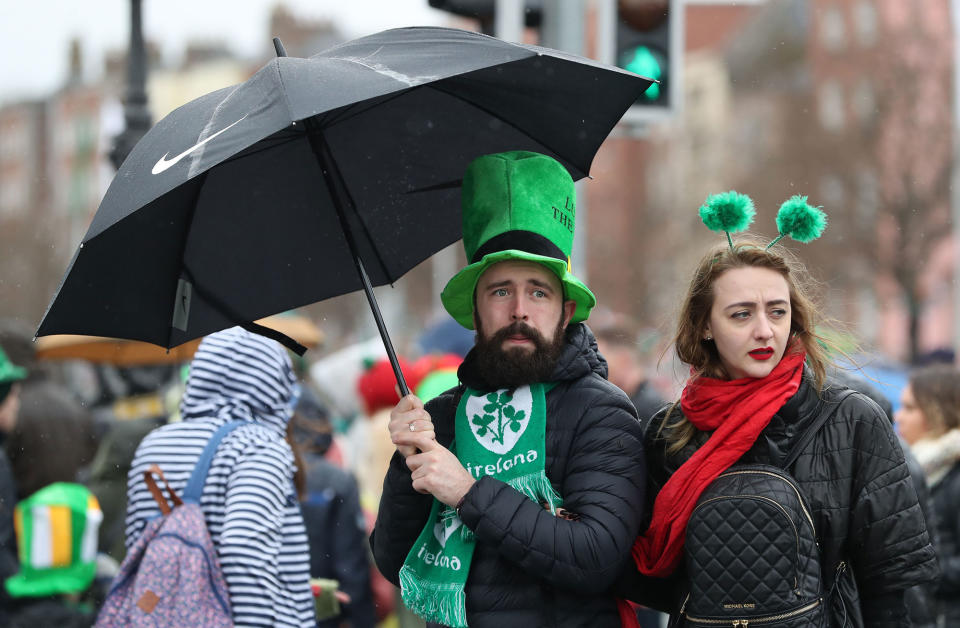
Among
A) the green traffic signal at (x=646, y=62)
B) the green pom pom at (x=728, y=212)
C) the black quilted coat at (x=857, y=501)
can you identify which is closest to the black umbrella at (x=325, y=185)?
the green pom pom at (x=728, y=212)

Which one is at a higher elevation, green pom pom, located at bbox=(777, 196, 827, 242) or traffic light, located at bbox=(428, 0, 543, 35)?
traffic light, located at bbox=(428, 0, 543, 35)

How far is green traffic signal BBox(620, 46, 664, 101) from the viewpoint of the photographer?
22.6ft

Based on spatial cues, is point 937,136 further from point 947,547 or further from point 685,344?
point 685,344

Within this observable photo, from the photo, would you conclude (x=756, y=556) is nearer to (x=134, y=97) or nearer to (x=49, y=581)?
(x=49, y=581)

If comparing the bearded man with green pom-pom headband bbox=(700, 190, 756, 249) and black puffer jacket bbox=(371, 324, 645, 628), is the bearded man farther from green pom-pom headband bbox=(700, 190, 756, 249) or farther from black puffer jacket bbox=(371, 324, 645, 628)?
green pom-pom headband bbox=(700, 190, 756, 249)

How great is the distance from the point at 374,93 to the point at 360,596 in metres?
4.24

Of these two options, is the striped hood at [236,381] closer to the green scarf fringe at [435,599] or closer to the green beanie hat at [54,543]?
the green scarf fringe at [435,599]

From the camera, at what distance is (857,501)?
3332 mm

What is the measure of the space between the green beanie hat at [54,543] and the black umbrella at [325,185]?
2693 mm

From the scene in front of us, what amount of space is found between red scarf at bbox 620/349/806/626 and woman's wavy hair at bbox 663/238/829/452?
0.21ft

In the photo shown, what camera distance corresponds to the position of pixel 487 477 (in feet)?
11.1

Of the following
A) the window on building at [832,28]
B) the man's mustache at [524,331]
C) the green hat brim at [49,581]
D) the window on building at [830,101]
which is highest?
the window on building at [832,28]

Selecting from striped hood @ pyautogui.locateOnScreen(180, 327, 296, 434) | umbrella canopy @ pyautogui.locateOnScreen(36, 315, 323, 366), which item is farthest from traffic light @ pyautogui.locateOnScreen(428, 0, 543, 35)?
umbrella canopy @ pyautogui.locateOnScreen(36, 315, 323, 366)

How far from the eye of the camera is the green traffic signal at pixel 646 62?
690 cm
